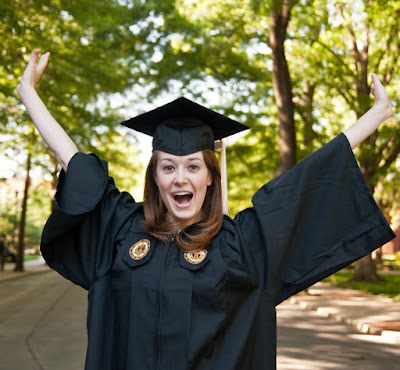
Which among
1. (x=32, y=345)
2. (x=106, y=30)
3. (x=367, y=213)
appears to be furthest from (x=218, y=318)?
(x=106, y=30)

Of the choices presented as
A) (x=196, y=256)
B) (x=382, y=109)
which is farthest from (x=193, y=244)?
(x=382, y=109)

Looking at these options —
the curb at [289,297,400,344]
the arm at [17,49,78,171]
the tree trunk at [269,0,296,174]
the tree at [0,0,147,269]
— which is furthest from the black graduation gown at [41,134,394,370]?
the tree trunk at [269,0,296,174]

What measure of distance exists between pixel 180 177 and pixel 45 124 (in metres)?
0.74

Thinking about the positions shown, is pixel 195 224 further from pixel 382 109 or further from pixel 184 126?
pixel 382 109

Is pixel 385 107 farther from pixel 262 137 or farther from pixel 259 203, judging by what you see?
pixel 262 137

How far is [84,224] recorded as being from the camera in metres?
2.79

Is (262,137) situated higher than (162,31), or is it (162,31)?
(162,31)

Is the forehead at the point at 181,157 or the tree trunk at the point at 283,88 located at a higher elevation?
the tree trunk at the point at 283,88

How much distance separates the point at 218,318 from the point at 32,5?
40.1 ft

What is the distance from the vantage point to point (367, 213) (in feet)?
9.11

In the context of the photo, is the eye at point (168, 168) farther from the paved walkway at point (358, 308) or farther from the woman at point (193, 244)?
the paved walkway at point (358, 308)

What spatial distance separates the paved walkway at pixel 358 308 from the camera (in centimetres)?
1045

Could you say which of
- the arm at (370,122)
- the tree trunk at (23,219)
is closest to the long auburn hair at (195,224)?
the arm at (370,122)

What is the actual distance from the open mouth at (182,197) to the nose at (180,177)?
6cm
